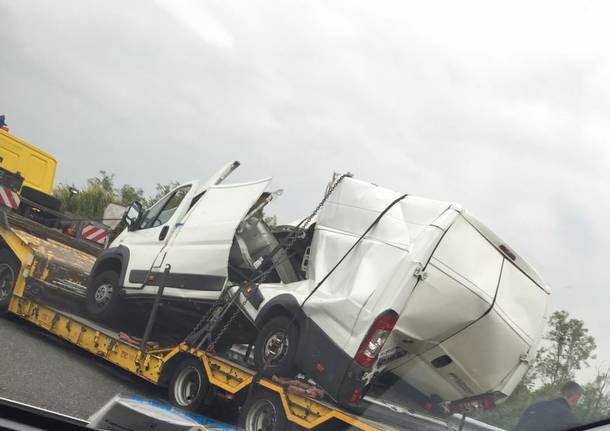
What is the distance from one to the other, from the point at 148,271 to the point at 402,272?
267 centimetres

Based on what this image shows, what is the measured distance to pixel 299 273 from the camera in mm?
5012

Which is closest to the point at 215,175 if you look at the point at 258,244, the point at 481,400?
the point at 258,244

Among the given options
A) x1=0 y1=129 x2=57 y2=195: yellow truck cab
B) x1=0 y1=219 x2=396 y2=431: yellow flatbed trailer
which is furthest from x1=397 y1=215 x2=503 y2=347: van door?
x1=0 y1=129 x2=57 y2=195: yellow truck cab

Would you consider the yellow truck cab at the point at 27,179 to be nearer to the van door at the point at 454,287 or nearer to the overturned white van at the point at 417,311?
the overturned white van at the point at 417,311

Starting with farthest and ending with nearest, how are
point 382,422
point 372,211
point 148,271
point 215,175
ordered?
1. point 148,271
2. point 215,175
3. point 372,211
4. point 382,422

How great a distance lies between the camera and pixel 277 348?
15.1 ft

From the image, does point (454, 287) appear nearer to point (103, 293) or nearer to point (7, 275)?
point (103, 293)

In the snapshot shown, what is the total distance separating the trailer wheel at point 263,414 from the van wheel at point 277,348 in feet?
0.58

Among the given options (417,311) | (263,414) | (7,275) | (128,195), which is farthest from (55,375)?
(7,275)

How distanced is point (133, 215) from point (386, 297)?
305 cm

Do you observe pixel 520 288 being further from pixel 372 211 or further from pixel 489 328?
pixel 372 211

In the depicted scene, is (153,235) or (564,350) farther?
(153,235)

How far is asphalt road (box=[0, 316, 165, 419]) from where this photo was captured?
3.41 meters

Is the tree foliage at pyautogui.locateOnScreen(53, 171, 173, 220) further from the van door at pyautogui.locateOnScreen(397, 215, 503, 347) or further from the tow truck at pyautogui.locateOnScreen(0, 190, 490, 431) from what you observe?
the van door at pyautogui.locateOnScreen(397, 215, 503, 347)
